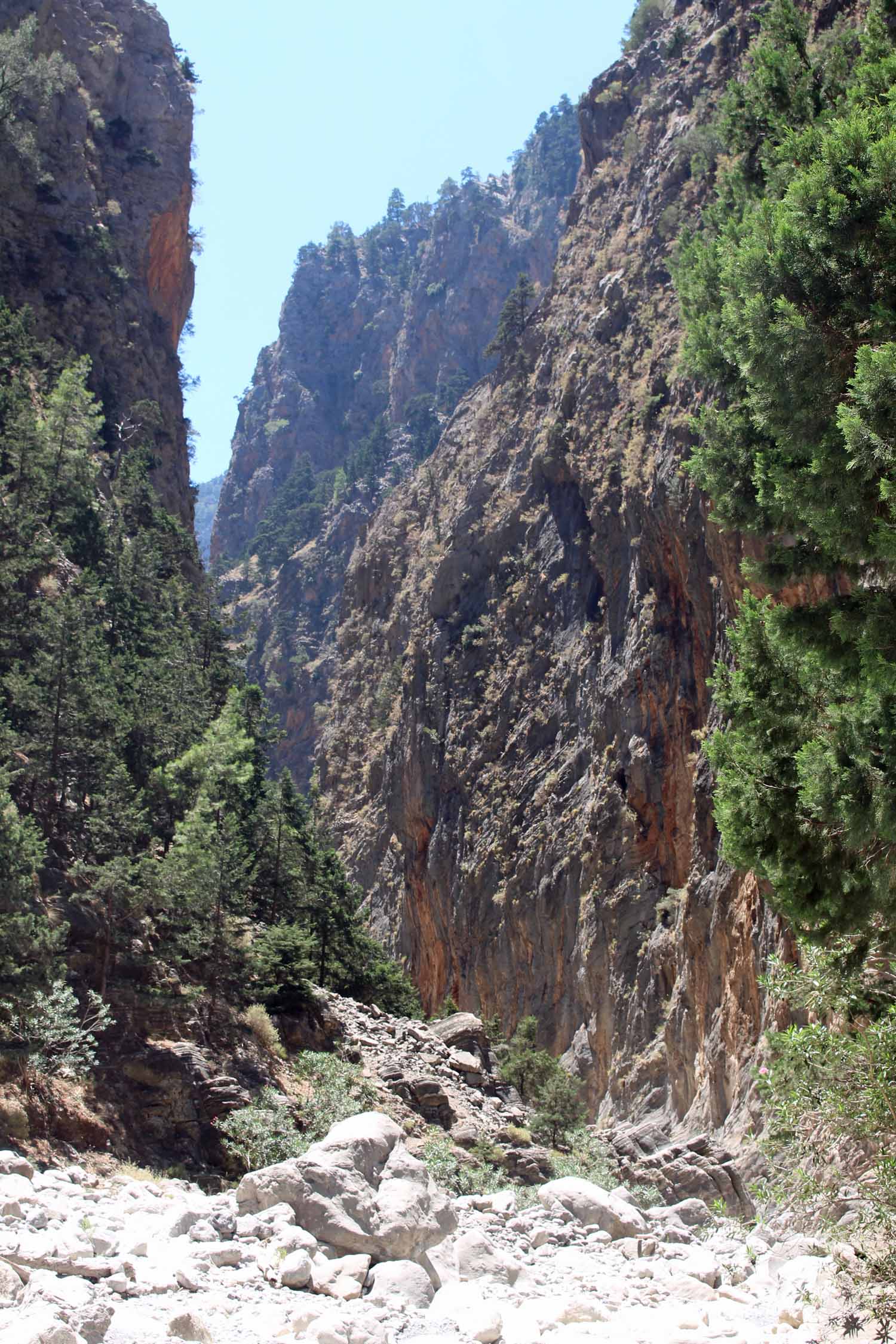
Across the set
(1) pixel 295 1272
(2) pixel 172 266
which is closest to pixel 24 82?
(2) pixel 172 266

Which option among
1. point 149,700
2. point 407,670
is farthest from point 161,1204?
point 407,670

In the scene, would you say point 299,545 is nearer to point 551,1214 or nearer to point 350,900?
point 350,900

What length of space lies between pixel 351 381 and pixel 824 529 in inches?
4739

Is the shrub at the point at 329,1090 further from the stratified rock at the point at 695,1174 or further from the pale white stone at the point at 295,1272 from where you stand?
the pale white stone at the point at 295,1272

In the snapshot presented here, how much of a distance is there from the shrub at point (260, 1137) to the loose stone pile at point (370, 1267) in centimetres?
452

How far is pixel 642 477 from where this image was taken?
33969 millimetres

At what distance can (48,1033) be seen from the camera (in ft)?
52.5

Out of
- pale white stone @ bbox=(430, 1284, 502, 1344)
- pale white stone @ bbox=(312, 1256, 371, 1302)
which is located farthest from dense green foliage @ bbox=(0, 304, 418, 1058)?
pale white stone @ bbox=(430, 1284, 502, 1344)

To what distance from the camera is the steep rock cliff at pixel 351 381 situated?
316ft

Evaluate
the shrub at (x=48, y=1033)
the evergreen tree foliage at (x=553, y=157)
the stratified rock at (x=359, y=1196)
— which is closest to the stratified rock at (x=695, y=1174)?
the stratified rock at (x=359, y=1196)

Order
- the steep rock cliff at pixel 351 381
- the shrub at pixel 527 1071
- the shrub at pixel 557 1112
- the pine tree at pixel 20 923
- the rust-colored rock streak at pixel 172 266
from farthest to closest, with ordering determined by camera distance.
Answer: the steep rock cliff at pixel 351 381 < the rust-colored rock streak at pixel 172 266 < the shrub at pixel 527 1071 < the shrub at pixel 557 1112 < the pine tree at pixel 20 923

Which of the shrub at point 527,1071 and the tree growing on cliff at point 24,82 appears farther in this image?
the tree growing on cliff at point 24,82

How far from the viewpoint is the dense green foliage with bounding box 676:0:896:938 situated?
8594 millimetres

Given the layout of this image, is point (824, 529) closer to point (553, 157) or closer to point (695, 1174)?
point (695, 1174)
